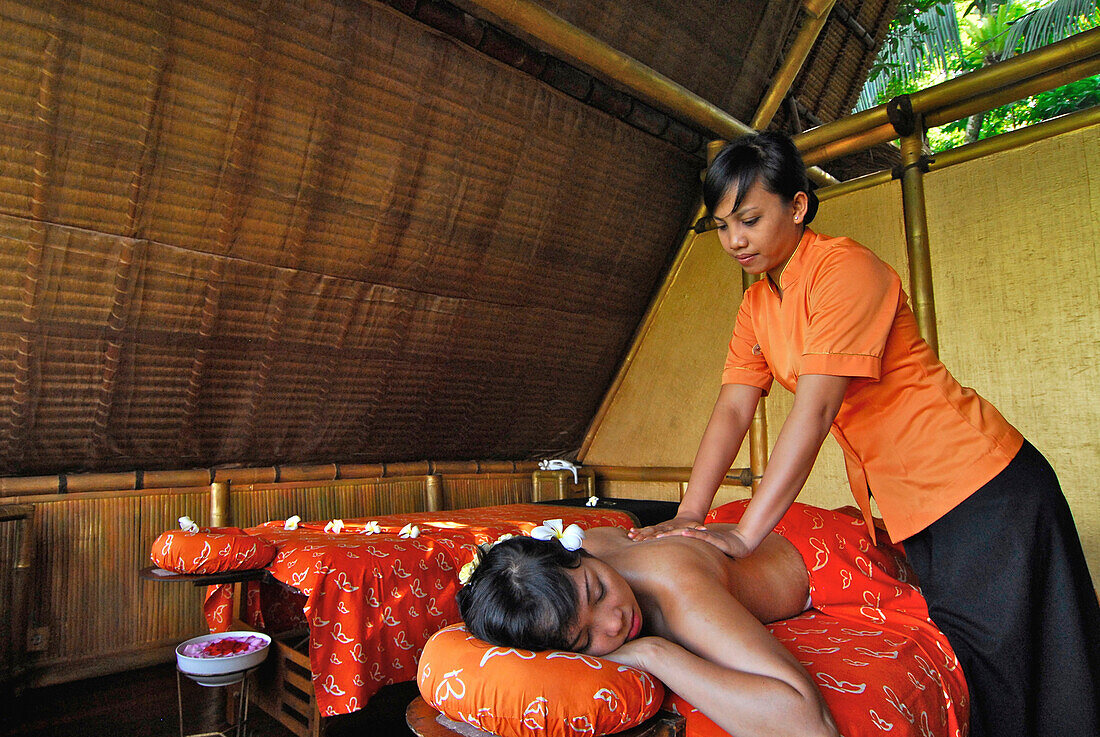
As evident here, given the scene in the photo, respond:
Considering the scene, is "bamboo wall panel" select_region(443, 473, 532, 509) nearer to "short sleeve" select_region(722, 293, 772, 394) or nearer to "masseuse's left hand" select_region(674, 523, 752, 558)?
"short sleeve" select_region(722, 293, 772, 394)

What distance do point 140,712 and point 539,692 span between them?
6.74ft

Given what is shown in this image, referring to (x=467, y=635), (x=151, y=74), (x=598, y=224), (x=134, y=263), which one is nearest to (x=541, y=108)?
(x=598, y=224)

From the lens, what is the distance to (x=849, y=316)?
1.33 m

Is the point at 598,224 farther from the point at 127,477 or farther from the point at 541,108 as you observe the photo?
the point at 127,477

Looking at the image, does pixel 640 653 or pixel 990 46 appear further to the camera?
pixel 990 46

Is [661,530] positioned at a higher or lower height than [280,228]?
lower

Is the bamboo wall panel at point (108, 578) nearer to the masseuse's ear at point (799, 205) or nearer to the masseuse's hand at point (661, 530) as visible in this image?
the masseuse's hand at point (661, 530)

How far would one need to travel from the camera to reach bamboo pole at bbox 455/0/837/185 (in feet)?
8.89

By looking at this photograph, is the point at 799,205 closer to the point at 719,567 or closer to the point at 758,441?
the point at 719,567

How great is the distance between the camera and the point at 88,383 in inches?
103

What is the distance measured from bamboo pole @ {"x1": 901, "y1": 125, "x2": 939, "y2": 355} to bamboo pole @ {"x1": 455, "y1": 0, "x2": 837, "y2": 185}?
85 cm

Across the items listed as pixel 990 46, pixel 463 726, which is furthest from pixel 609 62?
pixel 990 46

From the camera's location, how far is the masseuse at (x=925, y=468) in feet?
4.15

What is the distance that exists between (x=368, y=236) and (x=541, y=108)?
40.1 inches
